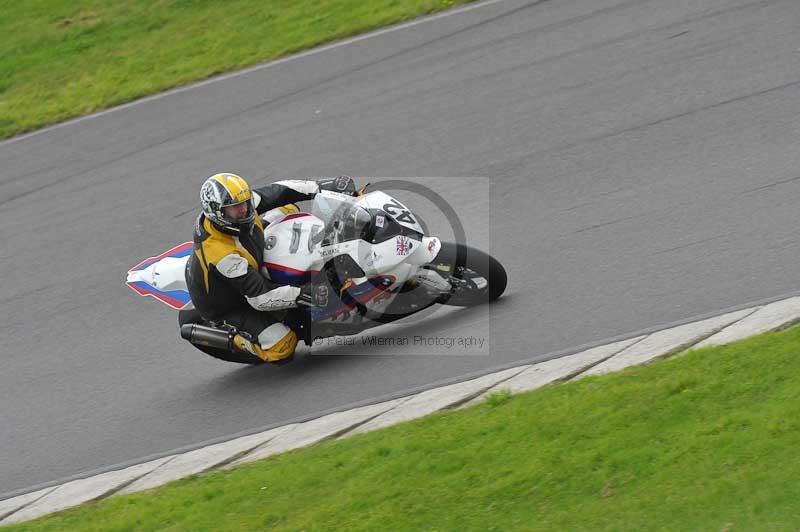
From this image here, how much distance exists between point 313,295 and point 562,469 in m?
2.64

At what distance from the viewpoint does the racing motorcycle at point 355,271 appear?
7203 mm

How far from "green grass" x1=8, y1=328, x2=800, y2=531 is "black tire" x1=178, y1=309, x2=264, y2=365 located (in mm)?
1477

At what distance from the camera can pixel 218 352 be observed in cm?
779

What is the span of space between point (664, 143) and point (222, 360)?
420 centimetres

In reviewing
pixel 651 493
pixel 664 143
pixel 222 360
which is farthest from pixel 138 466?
pixel 664 143

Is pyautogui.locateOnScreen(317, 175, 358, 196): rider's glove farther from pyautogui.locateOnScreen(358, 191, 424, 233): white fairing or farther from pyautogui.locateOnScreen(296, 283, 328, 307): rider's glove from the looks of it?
pyautogui.locateOnScreen(296, 283, 328, 307): rider's glove

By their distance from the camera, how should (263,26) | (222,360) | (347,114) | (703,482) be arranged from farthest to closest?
1. (263,26)
2. (347,114)
3. (222,360)
4. (703,482)

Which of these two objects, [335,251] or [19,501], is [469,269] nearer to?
[335,251]

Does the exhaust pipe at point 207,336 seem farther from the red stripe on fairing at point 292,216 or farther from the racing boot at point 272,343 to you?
the red stripe on fairing at point 292,216

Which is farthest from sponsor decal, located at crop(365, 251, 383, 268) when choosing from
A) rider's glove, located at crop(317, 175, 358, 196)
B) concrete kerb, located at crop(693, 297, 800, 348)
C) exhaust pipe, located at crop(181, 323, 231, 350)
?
concrete kerb, located at crop(693, 297, 800, 348)

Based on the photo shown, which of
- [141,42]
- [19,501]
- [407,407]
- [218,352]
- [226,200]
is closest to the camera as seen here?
[407,407]

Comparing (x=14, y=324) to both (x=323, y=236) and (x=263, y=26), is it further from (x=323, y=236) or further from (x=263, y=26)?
(x=263, y=26)

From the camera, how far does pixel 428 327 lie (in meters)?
7.73

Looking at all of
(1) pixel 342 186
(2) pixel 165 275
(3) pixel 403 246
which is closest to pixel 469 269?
(3) pixel 403 246
